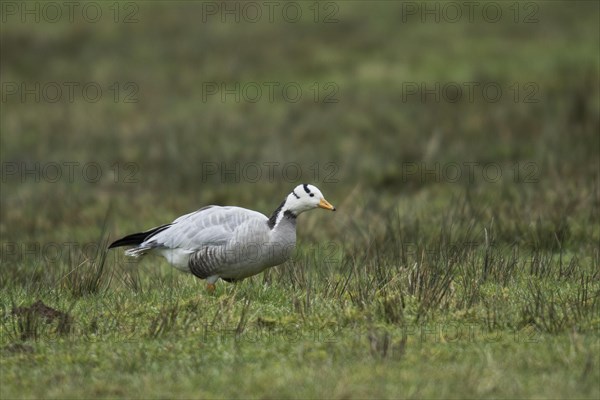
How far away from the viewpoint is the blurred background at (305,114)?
46.0 ft

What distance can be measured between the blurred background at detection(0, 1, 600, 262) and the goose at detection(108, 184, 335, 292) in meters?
1.85

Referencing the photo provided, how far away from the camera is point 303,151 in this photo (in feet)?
58.1

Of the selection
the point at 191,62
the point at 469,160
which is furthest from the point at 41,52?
the point at 469,160

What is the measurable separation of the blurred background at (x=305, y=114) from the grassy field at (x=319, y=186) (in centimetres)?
6

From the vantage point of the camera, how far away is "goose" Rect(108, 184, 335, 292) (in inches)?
345

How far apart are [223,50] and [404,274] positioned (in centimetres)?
1720
